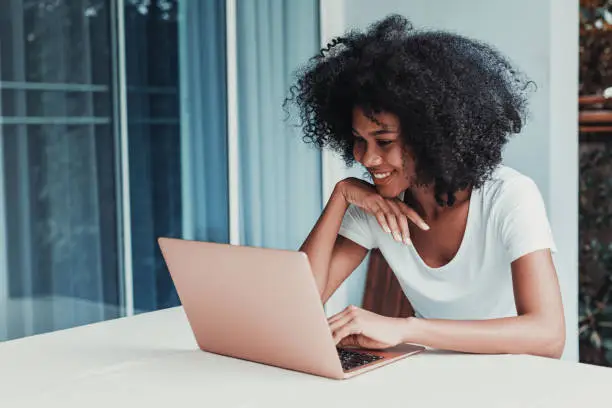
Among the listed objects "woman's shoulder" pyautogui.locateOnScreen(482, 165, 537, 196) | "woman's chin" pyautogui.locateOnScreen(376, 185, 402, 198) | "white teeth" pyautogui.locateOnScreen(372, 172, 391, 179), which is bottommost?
"woman's chin" pyautogui.locateOnScreen(376, 185, 402, 198)

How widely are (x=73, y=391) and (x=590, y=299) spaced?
2292 millimetres

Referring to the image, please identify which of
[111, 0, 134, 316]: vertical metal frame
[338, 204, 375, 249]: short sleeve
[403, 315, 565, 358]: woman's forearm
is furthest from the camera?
[111, 0, 134, 316]: vertical metal frame

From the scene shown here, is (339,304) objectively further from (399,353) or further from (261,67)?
(399,353)

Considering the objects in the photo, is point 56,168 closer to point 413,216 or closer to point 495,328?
point 413,216

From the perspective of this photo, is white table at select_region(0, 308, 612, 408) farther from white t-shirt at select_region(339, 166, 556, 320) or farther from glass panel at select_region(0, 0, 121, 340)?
glass panel at select_region(0, 0, 121, 340)

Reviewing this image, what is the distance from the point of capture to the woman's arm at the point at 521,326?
5.16ft

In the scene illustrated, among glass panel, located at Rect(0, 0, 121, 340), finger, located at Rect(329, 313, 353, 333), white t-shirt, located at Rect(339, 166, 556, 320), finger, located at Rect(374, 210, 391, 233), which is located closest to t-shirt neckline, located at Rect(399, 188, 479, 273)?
white t-shirt, located at Rect(339, 166, 556, 320)

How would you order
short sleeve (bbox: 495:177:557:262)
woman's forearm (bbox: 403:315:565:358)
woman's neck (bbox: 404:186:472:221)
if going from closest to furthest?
woman's forearm (bbox: 403:315:565:358) < short sleeve (bbox: 495:177:557:262) < woman's neck (bbox: 404:186:472:221)

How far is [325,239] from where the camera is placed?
208 cm

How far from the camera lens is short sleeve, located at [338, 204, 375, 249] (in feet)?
6.99

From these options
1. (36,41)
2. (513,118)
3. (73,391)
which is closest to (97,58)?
(36,41)

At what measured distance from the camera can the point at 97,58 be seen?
118 inches

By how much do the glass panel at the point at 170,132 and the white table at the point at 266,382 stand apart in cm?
151

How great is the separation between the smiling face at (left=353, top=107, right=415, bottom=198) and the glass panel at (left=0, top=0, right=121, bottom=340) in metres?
1.33
